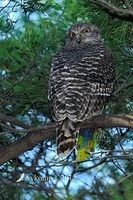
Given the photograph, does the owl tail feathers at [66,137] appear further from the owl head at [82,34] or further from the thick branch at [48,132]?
the owl head at [82,34]

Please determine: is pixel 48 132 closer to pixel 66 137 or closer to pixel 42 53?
pixel 66 137

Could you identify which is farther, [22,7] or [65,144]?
[22,7]

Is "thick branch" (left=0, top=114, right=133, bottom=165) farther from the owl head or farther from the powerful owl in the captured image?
the owl head

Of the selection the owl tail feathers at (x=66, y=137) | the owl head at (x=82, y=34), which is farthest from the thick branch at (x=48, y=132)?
the owl head at (x=82, y=34)

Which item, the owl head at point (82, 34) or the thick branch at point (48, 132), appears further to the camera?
the owl head at point (82, 34)

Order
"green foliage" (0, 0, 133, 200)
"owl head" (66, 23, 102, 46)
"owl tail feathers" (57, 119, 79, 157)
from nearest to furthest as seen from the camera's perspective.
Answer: "owl tail feathers" (57, 119, 79, 157)
"green foliage" (0, 0, 133, 200)
"owl head" (66, 23, 102, 46)

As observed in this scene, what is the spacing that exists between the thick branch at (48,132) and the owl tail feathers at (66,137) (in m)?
0.07

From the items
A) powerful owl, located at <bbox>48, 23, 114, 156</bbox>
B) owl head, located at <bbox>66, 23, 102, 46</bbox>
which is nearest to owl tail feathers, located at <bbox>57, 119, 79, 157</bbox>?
powerful owl, located at <bbox>48, 23, 114, 156</bbox>

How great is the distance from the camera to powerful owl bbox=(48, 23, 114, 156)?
3754 mm

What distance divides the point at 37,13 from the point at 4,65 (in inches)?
22.6

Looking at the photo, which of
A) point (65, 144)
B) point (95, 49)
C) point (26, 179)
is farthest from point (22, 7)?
point (26, 179)

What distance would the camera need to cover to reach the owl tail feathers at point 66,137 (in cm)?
368

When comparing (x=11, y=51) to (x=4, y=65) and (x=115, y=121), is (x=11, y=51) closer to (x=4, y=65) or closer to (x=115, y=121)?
(x=4, y=65)

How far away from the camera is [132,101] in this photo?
4719 mm
